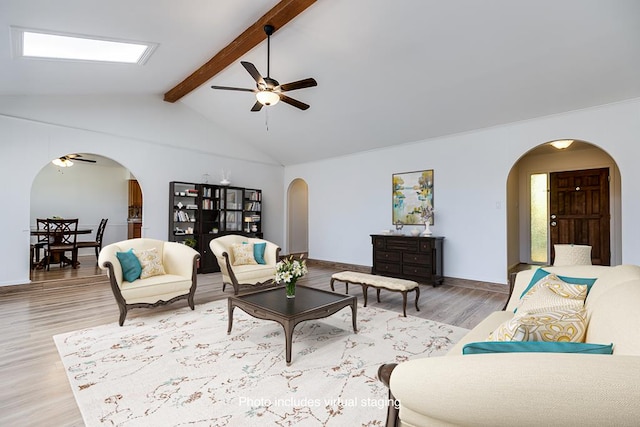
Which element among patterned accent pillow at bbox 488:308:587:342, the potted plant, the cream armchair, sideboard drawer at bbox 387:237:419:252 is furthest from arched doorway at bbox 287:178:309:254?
patterned accent pillow at bbox 488:308:587:342

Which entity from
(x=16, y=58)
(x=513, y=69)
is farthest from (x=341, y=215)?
(x=16, y=58)

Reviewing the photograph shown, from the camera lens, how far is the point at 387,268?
617cm

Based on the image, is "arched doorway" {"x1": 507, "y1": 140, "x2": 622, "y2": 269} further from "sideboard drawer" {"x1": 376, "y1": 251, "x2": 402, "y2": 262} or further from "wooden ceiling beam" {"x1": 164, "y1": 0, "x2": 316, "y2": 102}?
"wooden ceiling beam" {"x1": 164, "y1": 0, "x2": 316, "y2": 102}

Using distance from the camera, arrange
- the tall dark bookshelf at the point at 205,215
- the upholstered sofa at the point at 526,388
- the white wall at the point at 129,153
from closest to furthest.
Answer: the upholstered sofa at the point at 526,388
the white wall at the point at 129,153
the tall dark bookshelf at the point at 205,215

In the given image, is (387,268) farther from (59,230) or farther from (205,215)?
(59,230)

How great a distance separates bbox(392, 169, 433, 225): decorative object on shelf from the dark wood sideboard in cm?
59

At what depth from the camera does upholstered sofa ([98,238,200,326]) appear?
3584 millimetres

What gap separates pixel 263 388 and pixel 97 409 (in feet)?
3.50

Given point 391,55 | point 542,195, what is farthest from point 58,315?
point 542,195

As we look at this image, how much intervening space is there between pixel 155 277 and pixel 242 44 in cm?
347

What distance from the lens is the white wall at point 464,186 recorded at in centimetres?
428

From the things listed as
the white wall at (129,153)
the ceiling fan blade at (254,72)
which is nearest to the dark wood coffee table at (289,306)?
the ceiling fan blade at (254,72)

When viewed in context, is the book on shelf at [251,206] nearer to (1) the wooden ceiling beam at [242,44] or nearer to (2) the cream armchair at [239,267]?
(2) the cream armchair at [239,267]

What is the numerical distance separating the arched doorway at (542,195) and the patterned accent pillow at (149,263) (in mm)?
6412
